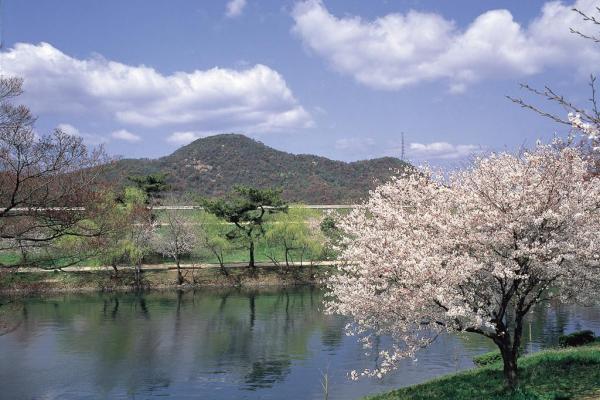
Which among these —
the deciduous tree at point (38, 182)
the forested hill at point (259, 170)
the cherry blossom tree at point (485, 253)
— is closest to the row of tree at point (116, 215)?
the deciduous tree at point (38, 182)

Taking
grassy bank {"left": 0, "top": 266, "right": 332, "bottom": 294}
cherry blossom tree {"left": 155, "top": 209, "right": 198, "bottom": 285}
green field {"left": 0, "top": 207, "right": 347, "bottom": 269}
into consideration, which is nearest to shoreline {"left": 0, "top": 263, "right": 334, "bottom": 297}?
grassy bank {"left": 0, "top": 266, "right": 332, "bottom": 294}

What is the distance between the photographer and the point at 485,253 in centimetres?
1177

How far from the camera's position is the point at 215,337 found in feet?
95.8

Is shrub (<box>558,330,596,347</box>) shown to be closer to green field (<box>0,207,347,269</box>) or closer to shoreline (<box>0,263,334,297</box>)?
shoreline (<box>0,263,334,297</box>)

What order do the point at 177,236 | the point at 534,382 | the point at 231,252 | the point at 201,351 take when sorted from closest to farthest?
the point at 534,382 → the point at 201,351 → the point at 177,236 → the point at 231,252

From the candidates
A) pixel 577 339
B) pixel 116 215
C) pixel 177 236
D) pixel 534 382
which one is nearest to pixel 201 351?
pixel 116 215

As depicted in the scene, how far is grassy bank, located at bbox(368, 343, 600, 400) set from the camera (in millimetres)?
11680

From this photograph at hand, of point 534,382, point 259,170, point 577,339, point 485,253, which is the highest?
point 259,170

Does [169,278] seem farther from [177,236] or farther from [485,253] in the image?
[485,253]

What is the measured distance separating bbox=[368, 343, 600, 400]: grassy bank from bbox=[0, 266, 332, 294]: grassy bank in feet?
100

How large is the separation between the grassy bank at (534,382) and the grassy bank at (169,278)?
3055 cm

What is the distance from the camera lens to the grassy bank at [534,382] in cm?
1168

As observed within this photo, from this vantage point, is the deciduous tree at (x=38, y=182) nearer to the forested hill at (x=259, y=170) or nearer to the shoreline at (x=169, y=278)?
the shoreline at (x=169, y=278)

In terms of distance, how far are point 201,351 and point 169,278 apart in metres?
24.8
